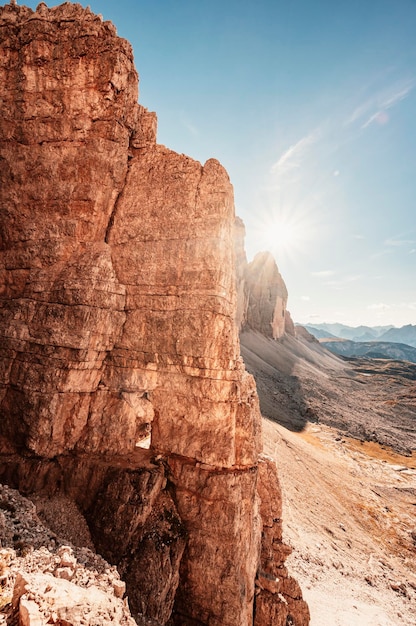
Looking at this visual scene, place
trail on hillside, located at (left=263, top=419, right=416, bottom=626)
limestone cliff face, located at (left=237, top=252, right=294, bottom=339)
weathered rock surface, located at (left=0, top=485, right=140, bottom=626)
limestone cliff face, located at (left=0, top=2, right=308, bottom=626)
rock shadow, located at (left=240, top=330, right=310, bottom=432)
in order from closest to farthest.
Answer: weathered rock surface, located at (left=0, top=485, right=140, bottom=626) < limestone cliff face, located at (left=0, top=2, right=308, bottom=626) < trail on hillside, located at (left=263, top=419, right=416, bottom=626) < rock shadow, located at (left=240, top=330, right=310, bottom=432) < limestone cliff face, located at (left=237, top=252, right=294, bottom=339)

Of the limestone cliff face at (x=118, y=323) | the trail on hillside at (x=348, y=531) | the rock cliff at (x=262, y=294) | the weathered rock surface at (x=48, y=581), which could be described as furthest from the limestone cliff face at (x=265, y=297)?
the weathered rock surface at (x=48, y=581)

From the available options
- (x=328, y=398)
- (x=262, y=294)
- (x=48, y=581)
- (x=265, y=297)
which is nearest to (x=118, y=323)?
(x=48, y=581)

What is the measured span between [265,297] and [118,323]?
412 feet

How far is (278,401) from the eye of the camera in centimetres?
8025

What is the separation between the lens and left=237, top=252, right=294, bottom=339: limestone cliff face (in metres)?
132

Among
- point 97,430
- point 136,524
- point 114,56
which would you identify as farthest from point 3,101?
point 136,524

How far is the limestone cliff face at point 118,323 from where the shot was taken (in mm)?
15258

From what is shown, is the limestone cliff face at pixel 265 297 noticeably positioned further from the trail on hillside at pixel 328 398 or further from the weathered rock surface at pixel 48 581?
the weathered rock surface at pixel 48 581

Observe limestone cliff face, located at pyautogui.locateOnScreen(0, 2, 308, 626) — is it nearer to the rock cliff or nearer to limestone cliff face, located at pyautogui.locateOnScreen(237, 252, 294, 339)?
the rock cliff

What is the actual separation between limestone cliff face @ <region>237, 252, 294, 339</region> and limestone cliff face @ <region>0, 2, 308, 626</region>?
99.8m

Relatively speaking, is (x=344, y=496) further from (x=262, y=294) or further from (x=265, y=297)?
(x=262, y=294)

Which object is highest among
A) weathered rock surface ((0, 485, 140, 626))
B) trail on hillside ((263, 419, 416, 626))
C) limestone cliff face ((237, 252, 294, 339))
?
limestone cliff face ((237, 252, 294, 339))

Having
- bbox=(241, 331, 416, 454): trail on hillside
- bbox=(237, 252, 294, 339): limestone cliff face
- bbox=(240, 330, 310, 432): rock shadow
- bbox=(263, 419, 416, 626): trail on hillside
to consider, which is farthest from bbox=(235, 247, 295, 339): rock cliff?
bbox=(263, 419, 416, 626): trail on hillside

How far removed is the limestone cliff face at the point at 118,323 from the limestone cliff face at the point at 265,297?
99.8 meters
